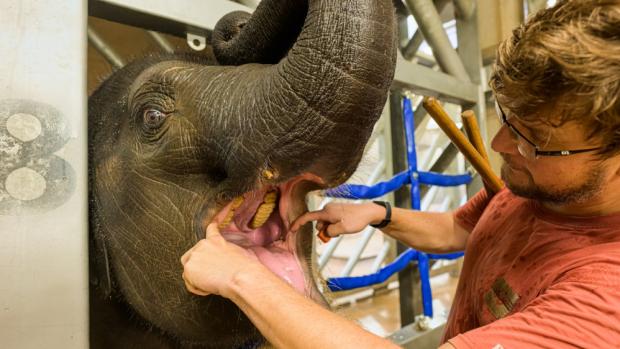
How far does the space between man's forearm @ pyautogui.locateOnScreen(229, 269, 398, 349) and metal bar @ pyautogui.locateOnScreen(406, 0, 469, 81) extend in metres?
1.28

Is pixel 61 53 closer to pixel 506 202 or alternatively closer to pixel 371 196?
pixel 506 202

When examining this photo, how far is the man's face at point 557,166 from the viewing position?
73cm

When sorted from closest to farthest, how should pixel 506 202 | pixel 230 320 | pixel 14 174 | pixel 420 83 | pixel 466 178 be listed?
pixel 14 174 → pixel 230 320 → pixel 506 202 → pixel 420 83 → pixel 466 178

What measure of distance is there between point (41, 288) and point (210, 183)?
27 cm

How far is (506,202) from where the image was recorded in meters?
1.10

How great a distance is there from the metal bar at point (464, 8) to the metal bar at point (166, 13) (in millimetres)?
1249

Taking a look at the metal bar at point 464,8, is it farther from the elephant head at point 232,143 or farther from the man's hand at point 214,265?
the man's hand at point 214,265

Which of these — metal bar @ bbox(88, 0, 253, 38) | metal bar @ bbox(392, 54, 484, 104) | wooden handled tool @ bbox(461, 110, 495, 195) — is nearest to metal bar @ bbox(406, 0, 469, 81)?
metal bar @ bbox(392, 54, 484, 104)

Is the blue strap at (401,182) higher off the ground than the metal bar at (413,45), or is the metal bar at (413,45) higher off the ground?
the metal bar at (413,45)

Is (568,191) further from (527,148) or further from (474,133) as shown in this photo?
(474,133)

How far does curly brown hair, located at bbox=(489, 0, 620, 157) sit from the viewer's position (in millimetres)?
635

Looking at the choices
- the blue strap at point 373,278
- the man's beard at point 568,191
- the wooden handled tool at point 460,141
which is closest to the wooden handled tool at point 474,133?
the wooden handled tool at point 460,141

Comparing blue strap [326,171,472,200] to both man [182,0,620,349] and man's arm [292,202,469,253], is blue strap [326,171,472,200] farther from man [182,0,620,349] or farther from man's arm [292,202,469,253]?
man [182,0,620,349]

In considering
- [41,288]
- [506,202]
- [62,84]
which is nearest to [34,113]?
[62,84]
